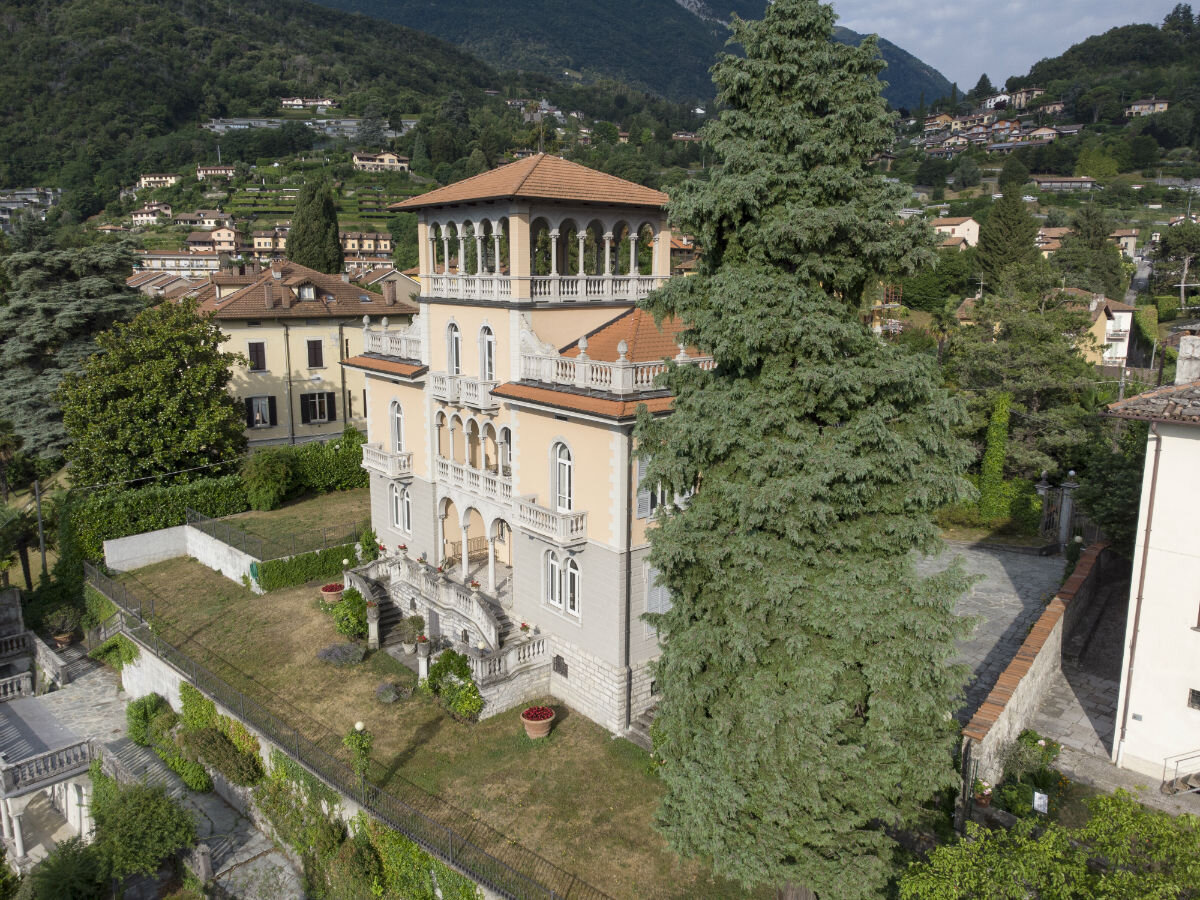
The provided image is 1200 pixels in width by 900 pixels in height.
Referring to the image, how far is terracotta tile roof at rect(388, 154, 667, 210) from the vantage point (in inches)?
866

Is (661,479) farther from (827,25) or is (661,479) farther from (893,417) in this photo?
(827,25)

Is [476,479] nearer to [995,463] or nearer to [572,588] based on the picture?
[572,588]

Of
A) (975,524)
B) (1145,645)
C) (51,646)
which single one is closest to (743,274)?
(1145,645)

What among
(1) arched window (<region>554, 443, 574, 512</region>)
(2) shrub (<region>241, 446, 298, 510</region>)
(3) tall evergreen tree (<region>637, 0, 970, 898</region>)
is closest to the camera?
(3) tall evergreen tree (<region>637, 0, 970, 898</region>)

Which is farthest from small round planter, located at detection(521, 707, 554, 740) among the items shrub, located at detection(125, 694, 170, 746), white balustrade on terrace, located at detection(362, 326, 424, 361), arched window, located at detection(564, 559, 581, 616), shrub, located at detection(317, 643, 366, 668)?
white balustrade on terrace, located at detection(362, 326, 424, 361)

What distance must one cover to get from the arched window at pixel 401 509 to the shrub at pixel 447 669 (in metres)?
7.76

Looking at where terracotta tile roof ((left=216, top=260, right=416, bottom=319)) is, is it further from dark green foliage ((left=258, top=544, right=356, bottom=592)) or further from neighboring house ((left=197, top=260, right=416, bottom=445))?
dark green foliage ((left=258, top=544, right=356, bottom=592))

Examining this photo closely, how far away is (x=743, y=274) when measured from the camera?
12531 mm

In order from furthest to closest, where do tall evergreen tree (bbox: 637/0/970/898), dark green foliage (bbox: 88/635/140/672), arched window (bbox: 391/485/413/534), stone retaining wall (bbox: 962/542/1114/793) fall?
arched window (bbox: 391/485/413/534) < dark green foliage (bbox: 88/635/140/672) < stone retaining wall (bbox: 962/542/1114/793) < tall evergreen tree (bbox: 637/0/970/898)

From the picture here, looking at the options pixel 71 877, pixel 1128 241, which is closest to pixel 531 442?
pixel 71 877

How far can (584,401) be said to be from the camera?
19.5 meters

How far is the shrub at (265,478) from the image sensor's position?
3534 centimetres

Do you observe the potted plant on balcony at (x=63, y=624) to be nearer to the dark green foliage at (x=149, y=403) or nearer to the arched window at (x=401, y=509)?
the dark green foliage at (x=149, y=403)

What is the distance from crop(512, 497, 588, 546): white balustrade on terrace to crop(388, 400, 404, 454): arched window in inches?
343
